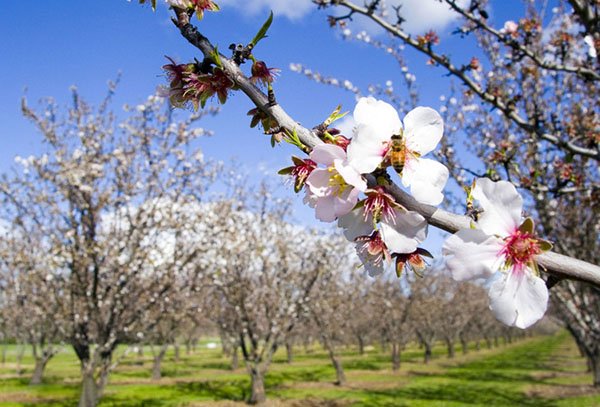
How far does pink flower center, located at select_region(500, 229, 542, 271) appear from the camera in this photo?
0.89 meters

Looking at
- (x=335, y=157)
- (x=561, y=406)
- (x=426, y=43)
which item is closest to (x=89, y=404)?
(x=426, y=43)

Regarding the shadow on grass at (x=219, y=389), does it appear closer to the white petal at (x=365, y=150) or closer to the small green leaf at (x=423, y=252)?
A: the small green leaf at (x=423, y=252)

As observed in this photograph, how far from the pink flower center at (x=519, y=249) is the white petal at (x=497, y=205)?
2 cm

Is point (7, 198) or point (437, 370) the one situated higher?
point (7, 198)

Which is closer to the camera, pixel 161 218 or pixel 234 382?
pixel 161 218

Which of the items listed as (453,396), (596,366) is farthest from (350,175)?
(596,366)

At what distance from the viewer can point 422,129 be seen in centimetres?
96

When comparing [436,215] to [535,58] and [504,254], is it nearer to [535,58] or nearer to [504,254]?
[504,254]

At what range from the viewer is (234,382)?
22641 mm

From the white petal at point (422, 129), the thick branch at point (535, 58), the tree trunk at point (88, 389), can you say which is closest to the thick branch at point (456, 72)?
the thick branch at point (535, 58)

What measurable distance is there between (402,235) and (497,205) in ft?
0.58

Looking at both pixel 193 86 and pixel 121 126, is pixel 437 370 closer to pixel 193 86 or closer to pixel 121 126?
pixel 121 126

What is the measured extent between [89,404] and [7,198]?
4.05m

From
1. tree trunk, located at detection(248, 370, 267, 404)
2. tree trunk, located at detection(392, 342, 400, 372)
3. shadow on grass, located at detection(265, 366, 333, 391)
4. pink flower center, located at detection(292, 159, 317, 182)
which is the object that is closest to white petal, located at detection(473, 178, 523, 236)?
pink flower center, located at detection(292, 159, 317, 182)
